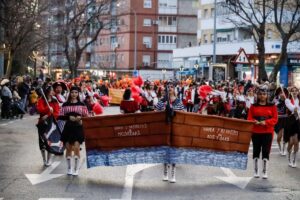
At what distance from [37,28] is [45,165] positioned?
34.4 metres

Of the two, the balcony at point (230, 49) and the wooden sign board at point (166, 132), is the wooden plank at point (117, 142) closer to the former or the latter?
the wooden sign board at point (166, 132)

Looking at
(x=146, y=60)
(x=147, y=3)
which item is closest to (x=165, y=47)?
(x=146, y=60)

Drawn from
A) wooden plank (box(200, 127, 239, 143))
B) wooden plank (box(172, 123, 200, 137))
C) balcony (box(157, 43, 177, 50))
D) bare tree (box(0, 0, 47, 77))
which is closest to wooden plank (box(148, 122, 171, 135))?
wooden plank (box(172, 123, 200, 137))

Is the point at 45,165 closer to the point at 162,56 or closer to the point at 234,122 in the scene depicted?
the point at 234,122

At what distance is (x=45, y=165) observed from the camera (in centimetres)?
1450

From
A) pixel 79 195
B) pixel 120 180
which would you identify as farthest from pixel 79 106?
pixel 79 195

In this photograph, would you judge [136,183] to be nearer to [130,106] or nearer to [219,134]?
[219,134]

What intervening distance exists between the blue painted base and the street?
0.34m

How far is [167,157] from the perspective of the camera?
12539 millimetres

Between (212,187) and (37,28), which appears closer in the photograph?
(212,187)

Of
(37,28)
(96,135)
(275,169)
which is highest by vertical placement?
(37,28)

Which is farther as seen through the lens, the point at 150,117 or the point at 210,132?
the point at 210,132

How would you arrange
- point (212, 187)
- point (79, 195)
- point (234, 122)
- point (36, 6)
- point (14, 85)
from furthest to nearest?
point (36, 6) < point (14, 85) < point (234, 122) < point (212, 187) < point (79, 195)

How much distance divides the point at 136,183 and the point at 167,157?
78cm
